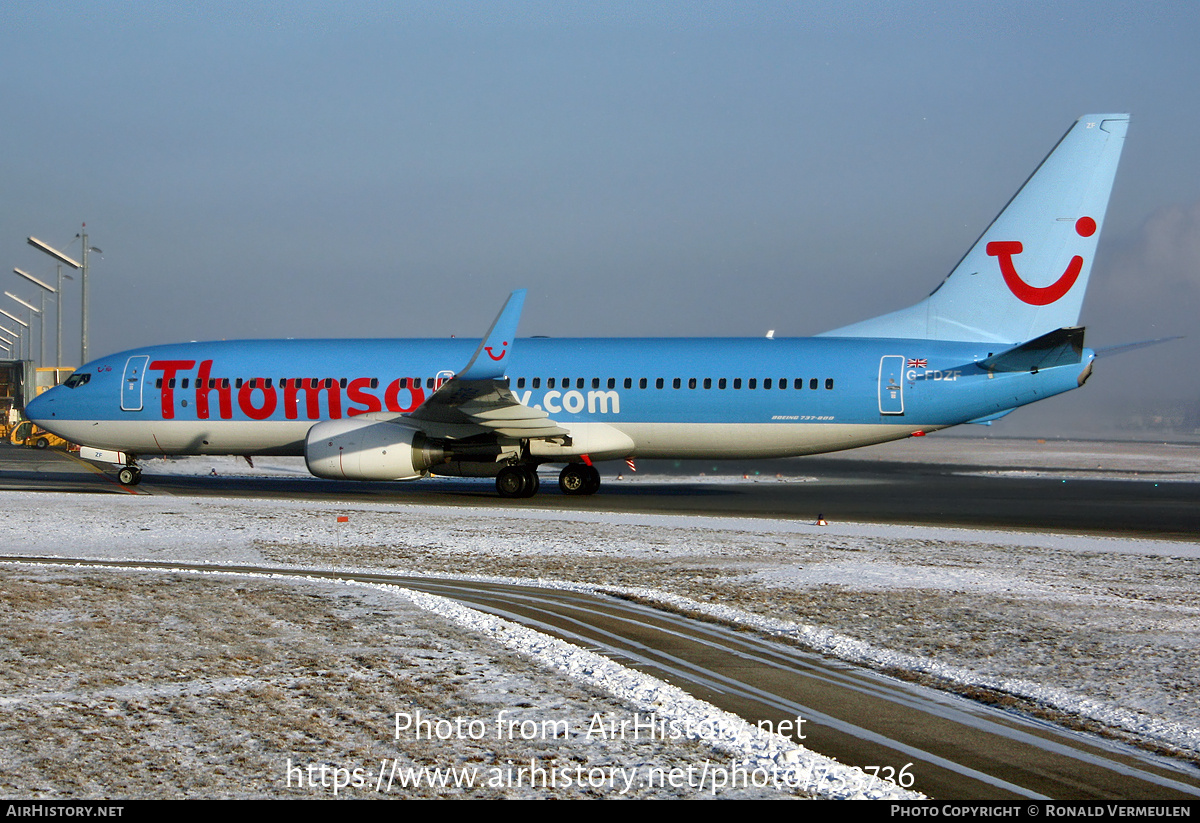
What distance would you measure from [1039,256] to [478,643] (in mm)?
18654

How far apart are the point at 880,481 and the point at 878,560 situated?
18.8m

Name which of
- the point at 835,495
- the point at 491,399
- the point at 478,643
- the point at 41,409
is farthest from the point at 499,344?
the point at 478,643

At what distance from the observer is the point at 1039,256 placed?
22562mm

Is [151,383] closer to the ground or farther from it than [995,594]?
farther from it

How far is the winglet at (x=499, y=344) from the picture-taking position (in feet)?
72.0

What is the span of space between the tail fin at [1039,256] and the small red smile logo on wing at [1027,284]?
0.07 feet

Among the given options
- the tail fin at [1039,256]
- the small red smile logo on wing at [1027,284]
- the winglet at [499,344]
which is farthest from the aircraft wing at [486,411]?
the small red smile logo on wing at [1027,284]

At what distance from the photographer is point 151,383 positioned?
26.2 m

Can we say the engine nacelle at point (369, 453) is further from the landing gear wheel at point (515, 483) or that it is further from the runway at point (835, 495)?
the landing gear wheel at point (515, 483)

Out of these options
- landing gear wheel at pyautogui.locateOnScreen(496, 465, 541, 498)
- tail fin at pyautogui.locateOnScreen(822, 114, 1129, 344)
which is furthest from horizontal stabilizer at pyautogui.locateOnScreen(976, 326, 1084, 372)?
landing gear wheel at pyautogui.locateOnScreen(496, 465, 541, 498)

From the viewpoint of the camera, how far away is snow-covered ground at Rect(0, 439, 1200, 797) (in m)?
5.26

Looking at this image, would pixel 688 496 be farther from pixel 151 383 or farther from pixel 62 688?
pixel 62 688

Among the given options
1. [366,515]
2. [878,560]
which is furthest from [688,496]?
[878,560]

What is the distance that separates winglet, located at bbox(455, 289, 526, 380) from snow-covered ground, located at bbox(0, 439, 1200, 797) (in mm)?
6330
